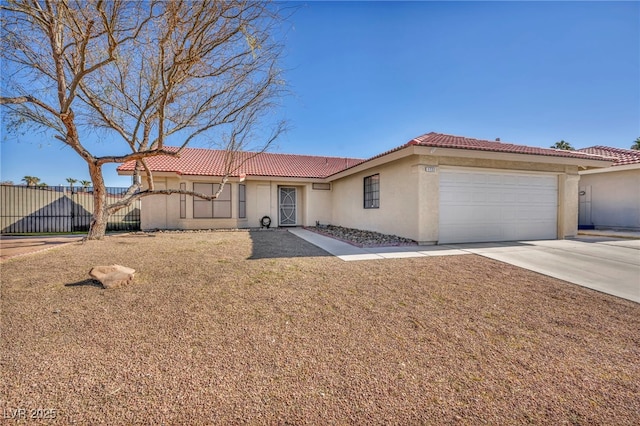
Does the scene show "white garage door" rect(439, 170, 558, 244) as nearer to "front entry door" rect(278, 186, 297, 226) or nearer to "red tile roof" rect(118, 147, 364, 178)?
"red tile roof" rect(118, 147, 364, 178)

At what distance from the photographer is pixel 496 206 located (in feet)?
32.0

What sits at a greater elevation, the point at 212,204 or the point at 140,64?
the point at 140,64

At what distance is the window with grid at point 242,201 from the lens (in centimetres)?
1538

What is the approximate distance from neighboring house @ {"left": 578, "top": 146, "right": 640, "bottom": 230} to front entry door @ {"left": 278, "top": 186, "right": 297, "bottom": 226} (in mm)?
14039

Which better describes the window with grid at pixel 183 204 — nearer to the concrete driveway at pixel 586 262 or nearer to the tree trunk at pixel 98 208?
the tree trunk at pixel 98 208

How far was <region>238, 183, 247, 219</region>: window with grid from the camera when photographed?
50.5ft

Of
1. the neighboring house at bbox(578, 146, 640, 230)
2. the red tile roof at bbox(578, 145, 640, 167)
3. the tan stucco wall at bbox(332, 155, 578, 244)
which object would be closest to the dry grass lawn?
the tan stucco wall at bbox(332, 155, 578, 244)

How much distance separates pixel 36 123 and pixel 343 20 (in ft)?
32.4

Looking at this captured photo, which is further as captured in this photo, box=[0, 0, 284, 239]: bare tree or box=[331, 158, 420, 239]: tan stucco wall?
box=[331, 158, 420, 239]: tan stucco wall

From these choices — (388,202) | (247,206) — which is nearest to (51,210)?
(247,206)

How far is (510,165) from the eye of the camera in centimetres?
982

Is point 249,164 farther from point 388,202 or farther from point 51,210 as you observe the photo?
point 51,210

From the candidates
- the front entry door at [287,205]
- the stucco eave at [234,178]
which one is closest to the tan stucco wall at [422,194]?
the stucco eave at [234,178]

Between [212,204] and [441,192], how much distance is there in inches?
457
